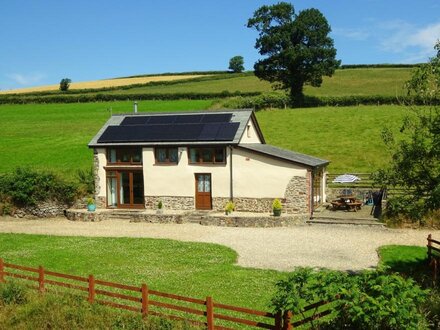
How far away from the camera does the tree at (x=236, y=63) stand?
123 meters

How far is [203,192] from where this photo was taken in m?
29.3

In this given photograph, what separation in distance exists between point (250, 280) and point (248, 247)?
514 centimetres

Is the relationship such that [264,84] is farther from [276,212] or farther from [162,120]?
[276,212]

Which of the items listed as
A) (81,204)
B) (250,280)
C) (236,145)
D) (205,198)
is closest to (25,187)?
(81,204)

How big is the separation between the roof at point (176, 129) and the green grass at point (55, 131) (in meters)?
6.04

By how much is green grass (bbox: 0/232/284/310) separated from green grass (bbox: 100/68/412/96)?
54.8 meters

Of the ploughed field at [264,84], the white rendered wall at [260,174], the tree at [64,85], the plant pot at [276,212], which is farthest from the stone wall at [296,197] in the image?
the tree at [64,85]

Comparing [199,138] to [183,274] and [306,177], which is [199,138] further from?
[183,274]

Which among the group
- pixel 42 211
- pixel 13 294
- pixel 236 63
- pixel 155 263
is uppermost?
pixel 236 63

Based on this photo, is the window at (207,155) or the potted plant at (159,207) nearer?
the potted plant at (159,207)

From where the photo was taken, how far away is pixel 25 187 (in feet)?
98.0

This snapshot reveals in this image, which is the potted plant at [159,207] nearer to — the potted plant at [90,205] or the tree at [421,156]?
the potted plant at [90,205]

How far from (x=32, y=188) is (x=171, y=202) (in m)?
8.97

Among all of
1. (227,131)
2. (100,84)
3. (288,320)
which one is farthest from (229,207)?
(100,84)
